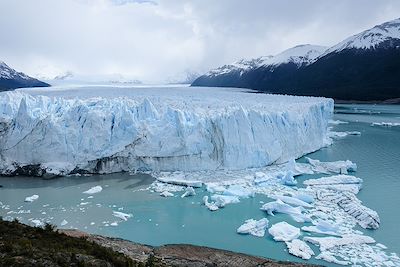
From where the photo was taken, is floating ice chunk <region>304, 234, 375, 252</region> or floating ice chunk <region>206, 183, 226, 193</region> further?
floating ice chunk <region>206, 183, 226, 193</region>

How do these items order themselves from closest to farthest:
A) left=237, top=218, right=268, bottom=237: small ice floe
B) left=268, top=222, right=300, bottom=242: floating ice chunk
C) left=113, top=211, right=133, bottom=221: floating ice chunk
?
left=268, top=222, right=300, bottom=242: floating ice chunk, left=237, top=218, right=268, bottom=237: small ice floe, left=113, top=211, right=133, bottom=221: floating ice chunk

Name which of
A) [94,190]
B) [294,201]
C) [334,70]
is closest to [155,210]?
[94,190]

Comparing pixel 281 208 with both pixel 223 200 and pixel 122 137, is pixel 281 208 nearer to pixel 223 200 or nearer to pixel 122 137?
pixel 223 200

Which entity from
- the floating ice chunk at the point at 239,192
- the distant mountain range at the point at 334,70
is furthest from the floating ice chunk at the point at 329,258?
the distant mountain range at the point at 334,70

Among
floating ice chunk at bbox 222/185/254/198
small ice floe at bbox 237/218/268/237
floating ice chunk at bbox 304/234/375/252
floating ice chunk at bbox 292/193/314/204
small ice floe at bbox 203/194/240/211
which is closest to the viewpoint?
floating ice chunk at bbox 304/234/375/252

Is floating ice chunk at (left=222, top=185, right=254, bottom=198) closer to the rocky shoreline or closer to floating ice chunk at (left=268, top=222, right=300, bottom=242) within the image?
floating ice chunk at (left=268, top=222, right=300, bottom=242)

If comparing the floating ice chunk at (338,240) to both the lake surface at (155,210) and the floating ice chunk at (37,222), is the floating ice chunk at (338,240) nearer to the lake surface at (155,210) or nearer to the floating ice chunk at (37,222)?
the lake surface at (155,210)

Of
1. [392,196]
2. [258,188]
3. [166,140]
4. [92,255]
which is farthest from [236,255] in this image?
[166,140]

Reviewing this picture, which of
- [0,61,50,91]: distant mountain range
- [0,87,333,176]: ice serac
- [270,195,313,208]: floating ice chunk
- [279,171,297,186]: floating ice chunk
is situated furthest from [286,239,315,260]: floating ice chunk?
[0,61,50,91]: distant mountain range
